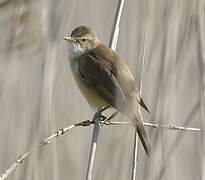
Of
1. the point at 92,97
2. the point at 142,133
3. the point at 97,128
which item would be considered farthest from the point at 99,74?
the point at 142,133

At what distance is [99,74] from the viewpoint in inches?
127

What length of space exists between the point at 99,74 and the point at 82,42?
45cm

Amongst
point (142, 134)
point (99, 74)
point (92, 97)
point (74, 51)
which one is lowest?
point (142, 134)

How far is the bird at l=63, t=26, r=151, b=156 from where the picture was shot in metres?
2.78

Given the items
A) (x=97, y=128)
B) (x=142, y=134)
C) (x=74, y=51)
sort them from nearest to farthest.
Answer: (x=142, y=134)
(x=97, y=128)
(x=74, y=51)

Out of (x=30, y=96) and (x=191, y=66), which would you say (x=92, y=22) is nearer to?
(x=191, y=66)

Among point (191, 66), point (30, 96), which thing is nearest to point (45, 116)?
point (30, 96)

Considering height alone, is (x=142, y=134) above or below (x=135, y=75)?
below

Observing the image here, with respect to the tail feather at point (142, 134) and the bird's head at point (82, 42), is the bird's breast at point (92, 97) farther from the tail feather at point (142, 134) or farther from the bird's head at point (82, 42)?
the tail feather at point (142, 134)

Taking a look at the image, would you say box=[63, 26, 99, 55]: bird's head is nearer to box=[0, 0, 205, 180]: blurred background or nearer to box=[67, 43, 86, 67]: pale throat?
box=[67, 43, 86, 67]: pale throat

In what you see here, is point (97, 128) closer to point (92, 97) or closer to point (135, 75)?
point (135, 75)

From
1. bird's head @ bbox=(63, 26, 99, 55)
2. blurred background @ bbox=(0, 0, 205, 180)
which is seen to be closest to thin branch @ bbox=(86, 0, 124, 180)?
blurred background @ bbox=(0, 0, 205, 180)

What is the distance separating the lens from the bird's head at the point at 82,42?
3398 mm

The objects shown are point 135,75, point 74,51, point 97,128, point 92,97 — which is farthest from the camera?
point 74,51
